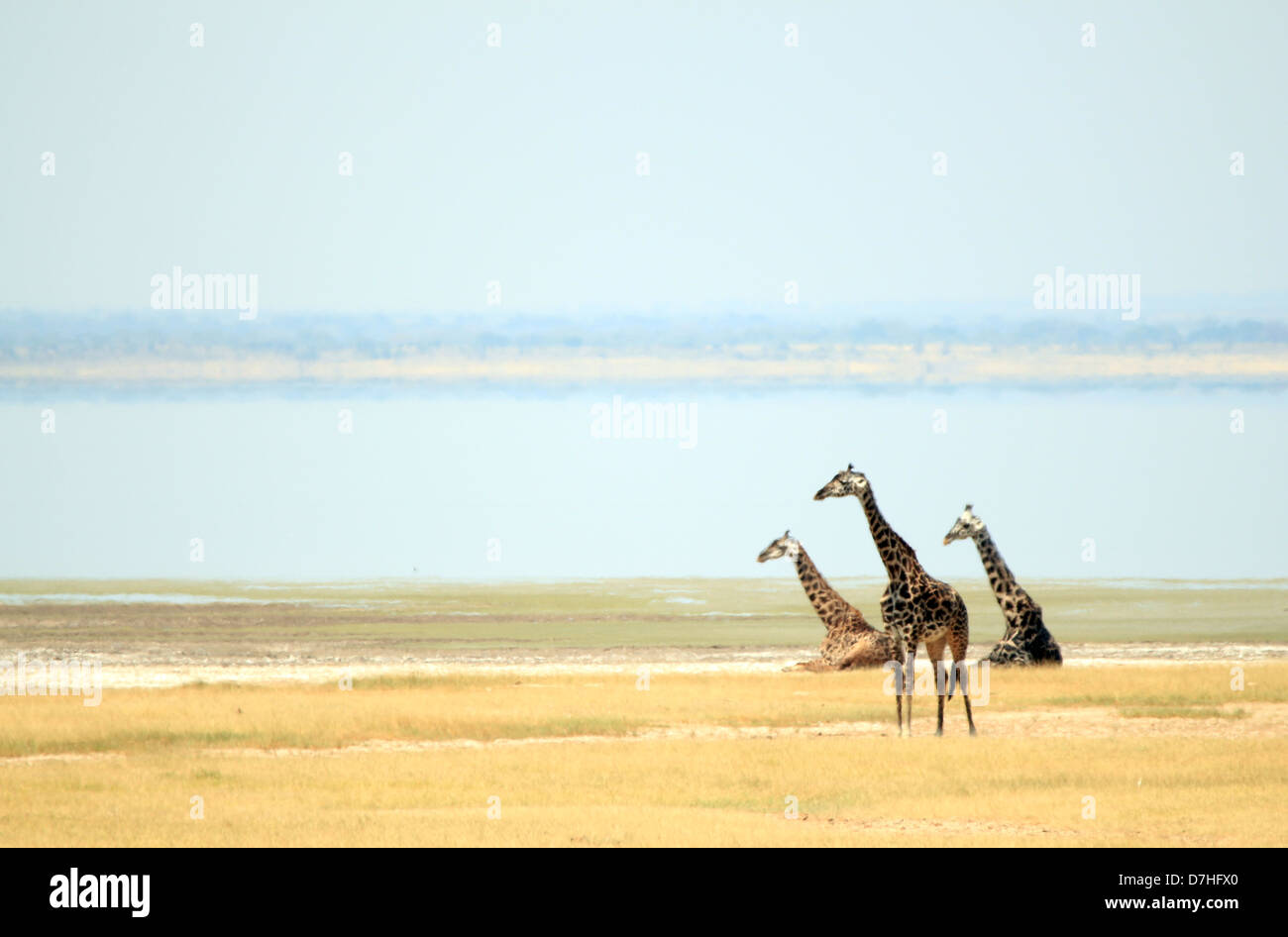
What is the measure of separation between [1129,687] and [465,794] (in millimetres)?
18177

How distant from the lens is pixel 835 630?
39.4 m

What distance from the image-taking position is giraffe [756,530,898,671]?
38656mm

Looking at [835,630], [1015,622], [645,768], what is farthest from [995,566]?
[645,768]

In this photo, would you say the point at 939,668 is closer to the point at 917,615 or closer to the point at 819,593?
the point at 917,615

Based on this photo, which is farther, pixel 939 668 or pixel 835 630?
pixel 835 630

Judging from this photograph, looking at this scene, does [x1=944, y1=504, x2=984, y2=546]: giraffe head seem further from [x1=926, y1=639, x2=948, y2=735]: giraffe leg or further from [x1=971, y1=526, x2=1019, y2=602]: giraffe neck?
[x1=926, y1=639, x2=948, y2=735]: giraffe leg

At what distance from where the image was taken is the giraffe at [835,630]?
38656 mm

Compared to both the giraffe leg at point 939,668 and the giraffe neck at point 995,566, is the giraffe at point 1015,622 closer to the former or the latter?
the giraffe neck at point 995,566

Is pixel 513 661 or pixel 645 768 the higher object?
pixel 645 768

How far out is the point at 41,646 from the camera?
51.1 metres

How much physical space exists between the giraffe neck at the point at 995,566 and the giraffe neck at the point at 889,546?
9.85 meters

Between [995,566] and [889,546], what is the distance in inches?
445
